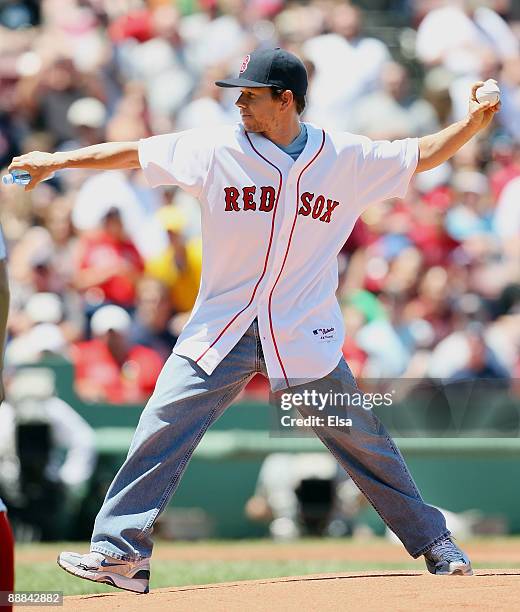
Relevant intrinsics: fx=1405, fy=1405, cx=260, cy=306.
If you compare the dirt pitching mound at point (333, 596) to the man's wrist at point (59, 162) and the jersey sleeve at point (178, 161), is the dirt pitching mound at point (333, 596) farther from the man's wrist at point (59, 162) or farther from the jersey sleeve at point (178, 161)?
the man's wrist at point (59, 162)

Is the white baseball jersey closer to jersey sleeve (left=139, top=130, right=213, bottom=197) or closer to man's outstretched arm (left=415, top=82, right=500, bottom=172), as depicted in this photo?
jersey sleeve (left=139, top=130, right=213, bottom=197)

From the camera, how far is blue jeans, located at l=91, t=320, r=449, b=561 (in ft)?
18.4

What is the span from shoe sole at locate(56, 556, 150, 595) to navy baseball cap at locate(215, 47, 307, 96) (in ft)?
6.56

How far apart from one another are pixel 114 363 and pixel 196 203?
1836 mm

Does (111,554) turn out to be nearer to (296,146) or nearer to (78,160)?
(78,160)

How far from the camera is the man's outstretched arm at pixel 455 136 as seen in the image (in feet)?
19.2

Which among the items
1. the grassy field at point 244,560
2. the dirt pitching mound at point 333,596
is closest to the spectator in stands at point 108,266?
the grassy field at point 244,560

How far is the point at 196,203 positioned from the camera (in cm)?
1188

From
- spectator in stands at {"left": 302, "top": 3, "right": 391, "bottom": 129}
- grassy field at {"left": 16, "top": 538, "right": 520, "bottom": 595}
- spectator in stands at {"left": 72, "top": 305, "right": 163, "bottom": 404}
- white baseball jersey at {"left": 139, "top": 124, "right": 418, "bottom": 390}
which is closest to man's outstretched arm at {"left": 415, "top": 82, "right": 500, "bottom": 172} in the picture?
white baseball jersey at {"left": 139, "top": 124, "right": 418, "bottom": 390}

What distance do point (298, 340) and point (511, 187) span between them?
286 inches

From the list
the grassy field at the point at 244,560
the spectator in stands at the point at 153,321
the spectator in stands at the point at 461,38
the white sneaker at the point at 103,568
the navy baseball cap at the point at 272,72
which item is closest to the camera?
the white sneaker at the point at 103,568

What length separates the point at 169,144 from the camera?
5707 millimetres

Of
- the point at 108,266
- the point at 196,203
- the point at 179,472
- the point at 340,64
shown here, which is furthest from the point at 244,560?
the point at 340,64

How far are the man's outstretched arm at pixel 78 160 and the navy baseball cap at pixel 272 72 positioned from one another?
47cm
